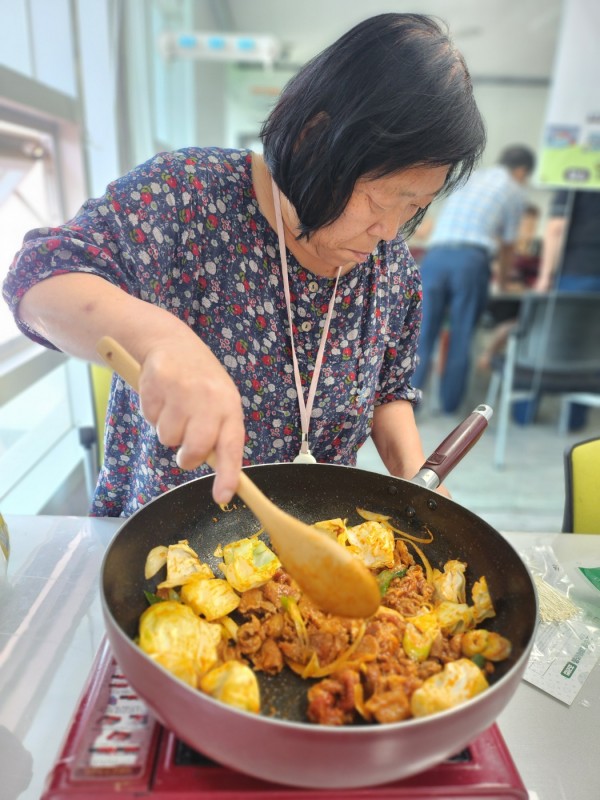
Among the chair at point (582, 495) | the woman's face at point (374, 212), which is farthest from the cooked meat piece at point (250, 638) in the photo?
the chair at point (582, 495)

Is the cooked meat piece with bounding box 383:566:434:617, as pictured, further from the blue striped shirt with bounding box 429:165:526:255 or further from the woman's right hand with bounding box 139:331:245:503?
the blue striped shirt with bounding box 429:165:526:255

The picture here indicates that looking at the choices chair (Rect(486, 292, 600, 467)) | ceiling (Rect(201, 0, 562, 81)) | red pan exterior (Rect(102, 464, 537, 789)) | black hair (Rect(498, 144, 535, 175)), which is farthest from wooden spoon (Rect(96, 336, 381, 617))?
ceiling (Rect(201, 0, 562, 81))

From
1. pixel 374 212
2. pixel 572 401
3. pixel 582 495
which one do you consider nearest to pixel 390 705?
pixel 374 212

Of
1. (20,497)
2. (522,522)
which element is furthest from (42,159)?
(522,522)

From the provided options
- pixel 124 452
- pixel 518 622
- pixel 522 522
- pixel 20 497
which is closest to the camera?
pixel 518 622

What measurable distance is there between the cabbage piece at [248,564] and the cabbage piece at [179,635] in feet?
0.35

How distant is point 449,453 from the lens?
930 millimetres

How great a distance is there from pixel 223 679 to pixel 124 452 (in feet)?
2.14

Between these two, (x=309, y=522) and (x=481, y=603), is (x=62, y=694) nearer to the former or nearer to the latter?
(x=309, y=522)

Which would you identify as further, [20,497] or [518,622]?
[20,497]

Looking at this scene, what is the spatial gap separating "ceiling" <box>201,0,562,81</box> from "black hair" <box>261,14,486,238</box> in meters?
4.96

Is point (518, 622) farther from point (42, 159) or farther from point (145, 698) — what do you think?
point (42, 159)

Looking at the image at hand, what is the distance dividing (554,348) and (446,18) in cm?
393

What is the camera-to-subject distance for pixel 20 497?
5.73 feet
